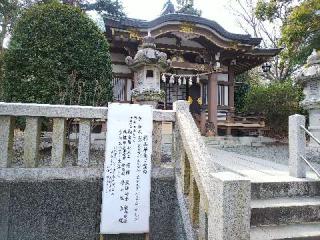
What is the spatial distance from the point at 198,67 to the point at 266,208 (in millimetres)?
10932

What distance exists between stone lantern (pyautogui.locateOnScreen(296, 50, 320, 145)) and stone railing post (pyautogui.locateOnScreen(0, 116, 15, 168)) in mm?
7249

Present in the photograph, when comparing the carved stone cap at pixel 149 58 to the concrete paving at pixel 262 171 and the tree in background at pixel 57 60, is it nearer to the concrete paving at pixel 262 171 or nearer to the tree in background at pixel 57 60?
the tree in background at pixel 57 60

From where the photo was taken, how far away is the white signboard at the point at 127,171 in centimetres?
361

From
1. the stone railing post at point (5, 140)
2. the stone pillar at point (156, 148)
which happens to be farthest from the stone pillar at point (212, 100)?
the stone railing post at point (5, 140)

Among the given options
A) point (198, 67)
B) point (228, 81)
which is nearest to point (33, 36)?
point (198, 67)

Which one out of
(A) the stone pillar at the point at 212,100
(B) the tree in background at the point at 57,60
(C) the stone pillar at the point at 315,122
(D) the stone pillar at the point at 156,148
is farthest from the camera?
(A) the stone pillar at the point at 212,100

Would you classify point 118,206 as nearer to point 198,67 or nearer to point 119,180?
point 119,180

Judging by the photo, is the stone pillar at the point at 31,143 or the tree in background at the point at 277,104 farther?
the tree in background at the point at 277,104

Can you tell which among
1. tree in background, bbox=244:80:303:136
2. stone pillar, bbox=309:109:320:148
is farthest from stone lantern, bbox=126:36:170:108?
tree in background, bbox=244:80:303:136

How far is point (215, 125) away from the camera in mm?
13695

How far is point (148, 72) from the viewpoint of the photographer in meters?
8.59

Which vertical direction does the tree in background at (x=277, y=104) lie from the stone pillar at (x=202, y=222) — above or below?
above

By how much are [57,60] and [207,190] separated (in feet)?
13.0

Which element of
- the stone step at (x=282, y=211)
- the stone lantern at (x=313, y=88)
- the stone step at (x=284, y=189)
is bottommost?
the stone step at (x=282, y=211)
